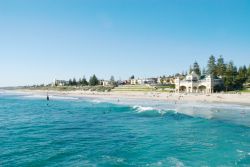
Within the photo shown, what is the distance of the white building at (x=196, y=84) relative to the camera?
97.9 meters

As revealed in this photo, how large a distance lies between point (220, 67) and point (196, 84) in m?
11.2

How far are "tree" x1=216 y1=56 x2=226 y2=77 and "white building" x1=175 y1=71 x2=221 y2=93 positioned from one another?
573 centimetres

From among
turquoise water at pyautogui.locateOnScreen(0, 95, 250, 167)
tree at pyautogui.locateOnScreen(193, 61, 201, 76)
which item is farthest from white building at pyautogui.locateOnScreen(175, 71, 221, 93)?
turquoise water at pyautogui.locateOnScreen(0, 95, 250, 167)

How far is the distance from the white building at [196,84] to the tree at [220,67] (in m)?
5.73

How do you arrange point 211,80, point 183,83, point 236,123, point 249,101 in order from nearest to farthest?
point 236,123, point 249,101, point 211,80, point 183,83

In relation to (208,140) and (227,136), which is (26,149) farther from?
(227,136)

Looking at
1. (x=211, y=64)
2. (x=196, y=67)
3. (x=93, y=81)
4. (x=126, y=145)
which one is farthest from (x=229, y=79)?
(x=93, y=81)

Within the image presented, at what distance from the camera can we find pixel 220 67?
109 meters

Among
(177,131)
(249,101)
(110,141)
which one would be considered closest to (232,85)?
(249,101)

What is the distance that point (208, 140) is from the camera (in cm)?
2589

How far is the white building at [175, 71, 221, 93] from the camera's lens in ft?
321

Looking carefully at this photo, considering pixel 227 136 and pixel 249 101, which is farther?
pixel 249 101

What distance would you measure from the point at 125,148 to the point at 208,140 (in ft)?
24.2

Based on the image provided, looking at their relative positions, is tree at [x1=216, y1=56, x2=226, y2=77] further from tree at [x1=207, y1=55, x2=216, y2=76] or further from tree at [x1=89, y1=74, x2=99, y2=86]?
tree at [x1=89, y1=74, x2=99, y2=86]
